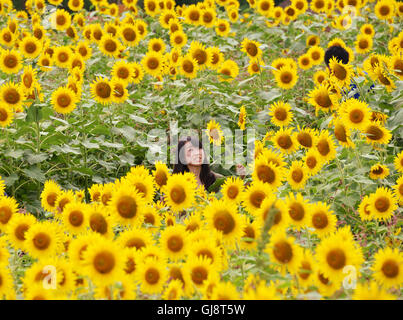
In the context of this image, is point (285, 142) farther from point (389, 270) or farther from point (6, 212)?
point (6, 212)

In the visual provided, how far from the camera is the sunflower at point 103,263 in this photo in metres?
2.08

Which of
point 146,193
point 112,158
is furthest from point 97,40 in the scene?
point 146,193

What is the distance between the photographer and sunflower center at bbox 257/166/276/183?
3131mm

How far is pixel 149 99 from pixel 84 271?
448 cm

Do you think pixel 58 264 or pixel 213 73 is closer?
pixel 58 264

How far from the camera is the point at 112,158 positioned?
5285 millimetres

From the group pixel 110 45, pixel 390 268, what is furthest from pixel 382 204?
pixel 110 45

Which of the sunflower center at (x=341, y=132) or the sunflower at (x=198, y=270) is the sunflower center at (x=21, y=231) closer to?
the sunflower at (x=198, y=270)

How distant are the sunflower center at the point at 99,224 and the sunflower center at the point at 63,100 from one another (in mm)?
Answer: 2314

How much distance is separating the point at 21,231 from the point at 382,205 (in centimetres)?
194

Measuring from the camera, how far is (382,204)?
10.4 feet

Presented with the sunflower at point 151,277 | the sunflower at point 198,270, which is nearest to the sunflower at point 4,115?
the sunflower at point 151,277

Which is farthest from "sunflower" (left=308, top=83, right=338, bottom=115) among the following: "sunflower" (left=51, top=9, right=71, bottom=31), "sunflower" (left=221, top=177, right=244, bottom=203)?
"sunflower" (left=51, top=9, right=71, bottom=31)
